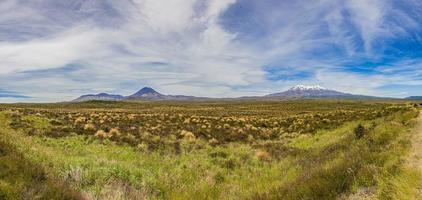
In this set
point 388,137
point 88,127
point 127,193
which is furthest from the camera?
point 88,127

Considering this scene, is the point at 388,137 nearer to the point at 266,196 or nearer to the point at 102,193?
the point at 266,196

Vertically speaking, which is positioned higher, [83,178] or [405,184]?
[405,184]

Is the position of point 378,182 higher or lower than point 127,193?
higher

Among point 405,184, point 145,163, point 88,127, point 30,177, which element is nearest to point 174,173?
point 145,163

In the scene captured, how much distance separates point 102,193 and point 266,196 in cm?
387

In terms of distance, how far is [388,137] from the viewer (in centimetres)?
1188

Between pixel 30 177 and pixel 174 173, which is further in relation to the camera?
pixel 174 173

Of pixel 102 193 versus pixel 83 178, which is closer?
pixel 102 193

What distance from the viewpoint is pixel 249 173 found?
42.9ft

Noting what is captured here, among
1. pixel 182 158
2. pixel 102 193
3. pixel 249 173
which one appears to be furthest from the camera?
pixel 182 158

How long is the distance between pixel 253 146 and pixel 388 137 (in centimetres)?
973

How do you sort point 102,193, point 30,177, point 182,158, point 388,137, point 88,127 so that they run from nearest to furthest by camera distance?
point 30,177, point 102,193, point 388,137, point 182,158, point 88,127

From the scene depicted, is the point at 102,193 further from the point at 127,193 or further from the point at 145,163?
the point at 145,163

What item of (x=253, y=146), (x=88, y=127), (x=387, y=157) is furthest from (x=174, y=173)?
(x=88, y=127)
